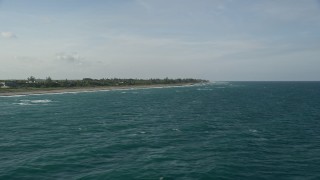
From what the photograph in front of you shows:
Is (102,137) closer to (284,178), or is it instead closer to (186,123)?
(186,123)

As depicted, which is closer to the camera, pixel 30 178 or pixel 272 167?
pixel 30 178

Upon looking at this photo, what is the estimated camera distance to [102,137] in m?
60.9

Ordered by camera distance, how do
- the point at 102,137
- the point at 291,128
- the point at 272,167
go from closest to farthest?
1. the point at 272,167
2. the point at 102,137
3. the point at 291,128

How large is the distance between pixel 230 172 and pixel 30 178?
890 inches

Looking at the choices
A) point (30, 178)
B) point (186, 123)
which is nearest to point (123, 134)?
point (186, 123)

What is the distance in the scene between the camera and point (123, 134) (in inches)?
2512

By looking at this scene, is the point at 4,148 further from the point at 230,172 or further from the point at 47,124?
the point at 230,172

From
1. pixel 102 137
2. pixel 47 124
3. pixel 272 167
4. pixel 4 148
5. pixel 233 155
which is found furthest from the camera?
pixel 47 124

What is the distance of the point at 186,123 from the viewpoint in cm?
7931

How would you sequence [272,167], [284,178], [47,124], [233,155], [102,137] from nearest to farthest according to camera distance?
[284,178] → [272,167] → [233,155] → [102,137] → [47,124]

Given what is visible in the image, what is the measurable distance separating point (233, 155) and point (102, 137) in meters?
24.2

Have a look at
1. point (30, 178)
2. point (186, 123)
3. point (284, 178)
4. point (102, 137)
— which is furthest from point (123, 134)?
point (284, 178)

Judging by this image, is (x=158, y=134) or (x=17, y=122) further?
(x=17, y=122)

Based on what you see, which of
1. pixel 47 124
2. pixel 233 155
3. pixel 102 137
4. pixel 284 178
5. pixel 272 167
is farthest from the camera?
pixel 47 124
